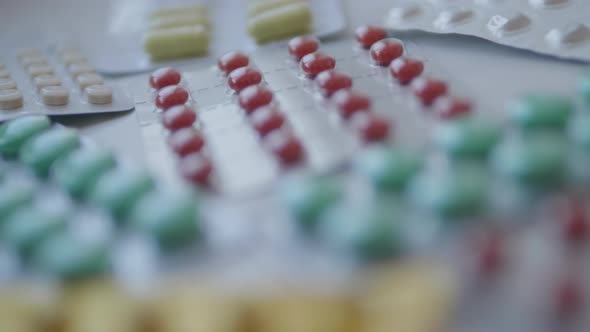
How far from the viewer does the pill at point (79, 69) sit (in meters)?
0.69

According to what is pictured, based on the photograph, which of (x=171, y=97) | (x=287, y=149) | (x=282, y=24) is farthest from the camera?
(x=282, y=24)

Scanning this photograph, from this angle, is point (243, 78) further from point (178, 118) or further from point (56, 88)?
point (56, 88)

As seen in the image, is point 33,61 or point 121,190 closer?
point 121,190

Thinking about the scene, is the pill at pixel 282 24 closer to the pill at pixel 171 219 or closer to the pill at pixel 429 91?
the pill at pixel 429 91

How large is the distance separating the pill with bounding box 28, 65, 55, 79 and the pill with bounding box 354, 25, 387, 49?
33 centimetres

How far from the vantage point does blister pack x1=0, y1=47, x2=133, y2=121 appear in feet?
2.06

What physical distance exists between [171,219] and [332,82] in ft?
0.74

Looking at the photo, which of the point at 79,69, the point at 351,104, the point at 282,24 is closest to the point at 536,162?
the point at 351,104

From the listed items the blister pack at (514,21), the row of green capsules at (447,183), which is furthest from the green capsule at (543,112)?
the blister pack at (514,21)

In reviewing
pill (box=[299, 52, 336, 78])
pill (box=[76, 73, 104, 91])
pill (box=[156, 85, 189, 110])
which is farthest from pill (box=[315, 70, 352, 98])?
pill (box=[76, 73, 104, 91])

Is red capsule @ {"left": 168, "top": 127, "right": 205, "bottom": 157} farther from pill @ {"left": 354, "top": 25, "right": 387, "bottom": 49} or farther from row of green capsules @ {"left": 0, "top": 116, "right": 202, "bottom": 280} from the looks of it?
pill @ {"left": 354, "top": 25, "right": 387, "bottom": 49}

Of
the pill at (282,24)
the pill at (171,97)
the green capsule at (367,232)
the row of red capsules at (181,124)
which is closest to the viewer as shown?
the green capsule at (367,232)

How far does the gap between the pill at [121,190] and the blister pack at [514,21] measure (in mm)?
352

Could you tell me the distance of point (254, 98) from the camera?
58 centimetres
